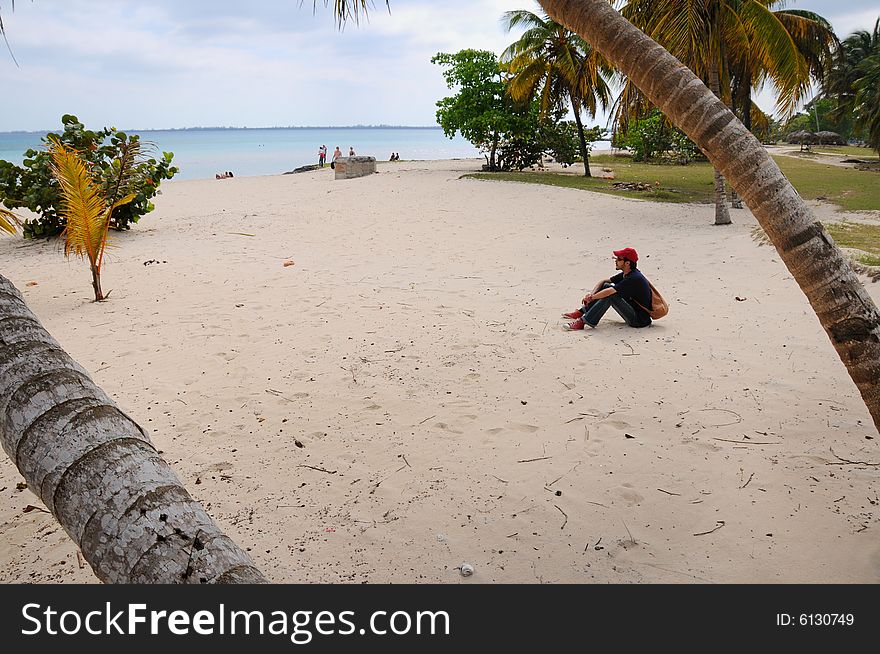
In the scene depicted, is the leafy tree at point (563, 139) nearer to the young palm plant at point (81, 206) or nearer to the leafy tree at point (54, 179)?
the leafy tree at point (54, 179)

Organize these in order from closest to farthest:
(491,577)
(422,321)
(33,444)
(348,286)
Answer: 1. (33,444)
2. (491,577)
3. (422,321)
4. (348,286)

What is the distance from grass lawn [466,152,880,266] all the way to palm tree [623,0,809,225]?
2524 millimetres

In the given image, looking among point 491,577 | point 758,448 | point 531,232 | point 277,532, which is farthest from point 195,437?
point 531,232

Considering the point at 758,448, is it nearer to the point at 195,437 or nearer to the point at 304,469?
the point at 304,469

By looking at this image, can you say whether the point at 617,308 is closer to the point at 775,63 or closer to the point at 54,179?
the point at 775,63

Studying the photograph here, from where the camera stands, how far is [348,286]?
8602 mm

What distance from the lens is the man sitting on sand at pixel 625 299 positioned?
6.46m

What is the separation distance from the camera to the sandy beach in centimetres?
329

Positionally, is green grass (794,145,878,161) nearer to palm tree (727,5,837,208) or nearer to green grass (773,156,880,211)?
green grass (773,156,880,211)

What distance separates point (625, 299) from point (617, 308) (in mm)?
122

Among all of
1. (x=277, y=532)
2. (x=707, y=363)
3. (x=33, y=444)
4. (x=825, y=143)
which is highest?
(x=825, y=143)

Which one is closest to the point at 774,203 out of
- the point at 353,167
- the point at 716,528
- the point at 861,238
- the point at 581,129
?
the point at 716,528

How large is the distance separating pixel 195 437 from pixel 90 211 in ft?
14.5

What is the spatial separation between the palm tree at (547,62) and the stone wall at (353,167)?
6452 millimetres
